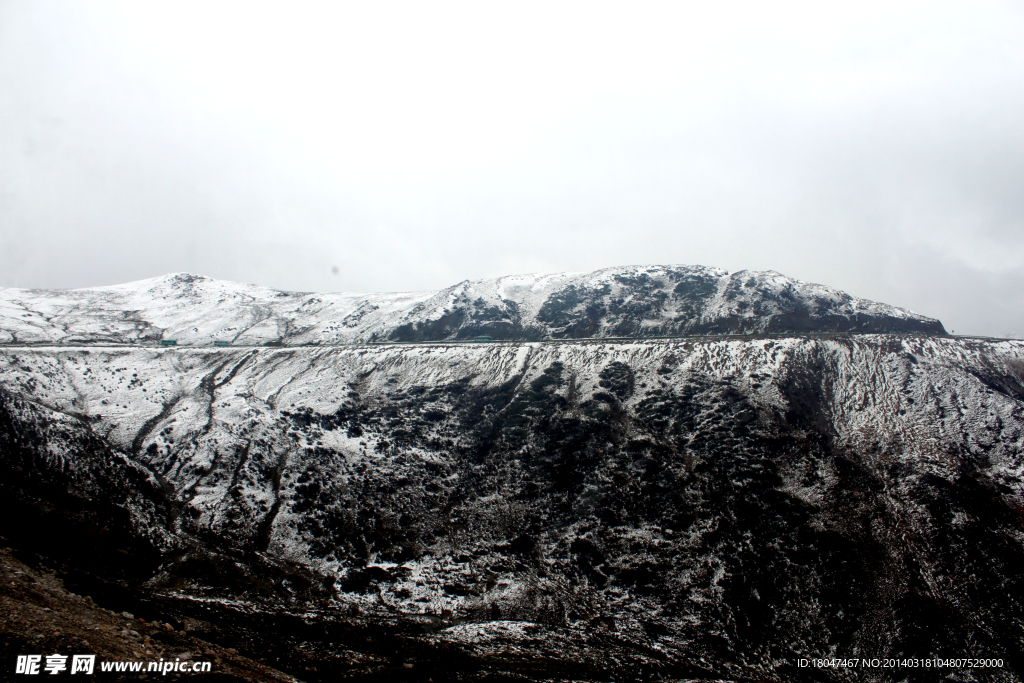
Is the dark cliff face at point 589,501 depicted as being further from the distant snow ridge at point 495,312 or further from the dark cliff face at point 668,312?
the distant snow ridge at point 495,312

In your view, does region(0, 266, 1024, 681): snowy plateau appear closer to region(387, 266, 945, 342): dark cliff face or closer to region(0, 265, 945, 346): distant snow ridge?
region(387, 266, 945, 342): dark cliff face

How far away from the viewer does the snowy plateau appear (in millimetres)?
30859

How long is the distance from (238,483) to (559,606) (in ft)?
104

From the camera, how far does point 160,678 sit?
16828 millimetres

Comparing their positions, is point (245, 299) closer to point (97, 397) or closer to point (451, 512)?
point (97, 397)

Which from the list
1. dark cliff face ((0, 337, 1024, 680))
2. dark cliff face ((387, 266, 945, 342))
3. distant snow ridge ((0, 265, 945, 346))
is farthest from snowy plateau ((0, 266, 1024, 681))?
distant snow ridge ((0, 265, 945, 346))

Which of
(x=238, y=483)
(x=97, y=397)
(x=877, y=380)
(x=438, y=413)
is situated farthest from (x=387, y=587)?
(x=877, y=380)

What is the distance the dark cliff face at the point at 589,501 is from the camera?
32.3 m

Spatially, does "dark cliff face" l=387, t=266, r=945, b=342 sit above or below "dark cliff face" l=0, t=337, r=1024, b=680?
above

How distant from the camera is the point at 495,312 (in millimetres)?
92062

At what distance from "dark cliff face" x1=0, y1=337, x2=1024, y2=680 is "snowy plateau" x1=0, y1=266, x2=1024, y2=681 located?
0.24m

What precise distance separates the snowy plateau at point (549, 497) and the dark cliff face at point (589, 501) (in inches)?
9.5

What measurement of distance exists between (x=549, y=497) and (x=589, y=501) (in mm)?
3859

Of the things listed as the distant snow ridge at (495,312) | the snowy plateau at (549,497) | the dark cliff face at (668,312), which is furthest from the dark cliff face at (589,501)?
the distant snow ridge at (495,312)
